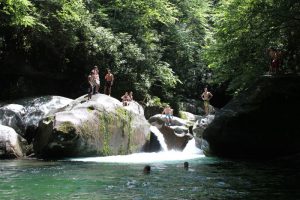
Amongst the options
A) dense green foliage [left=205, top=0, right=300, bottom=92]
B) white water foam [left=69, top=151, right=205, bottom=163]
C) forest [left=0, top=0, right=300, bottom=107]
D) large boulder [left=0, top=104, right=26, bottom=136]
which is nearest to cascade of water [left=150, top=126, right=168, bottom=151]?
white water foam [left=69, top=151, right=205, bottom=163]

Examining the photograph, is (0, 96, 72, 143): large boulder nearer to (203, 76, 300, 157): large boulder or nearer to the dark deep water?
the dark deep water

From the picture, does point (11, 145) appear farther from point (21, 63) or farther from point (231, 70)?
point (231, 70)

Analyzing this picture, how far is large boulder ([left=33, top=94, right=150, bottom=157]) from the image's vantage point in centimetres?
1753

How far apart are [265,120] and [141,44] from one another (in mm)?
15691

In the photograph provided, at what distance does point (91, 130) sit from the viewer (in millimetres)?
18359

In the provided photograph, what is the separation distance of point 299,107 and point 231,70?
6.00 m

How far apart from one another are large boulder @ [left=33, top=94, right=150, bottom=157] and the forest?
584 cm

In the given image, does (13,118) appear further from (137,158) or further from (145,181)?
(145,181)

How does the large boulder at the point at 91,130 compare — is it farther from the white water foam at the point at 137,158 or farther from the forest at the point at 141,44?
the forest at the point at 141,44

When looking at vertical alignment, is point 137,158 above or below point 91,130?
below

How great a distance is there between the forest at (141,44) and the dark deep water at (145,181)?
589cm

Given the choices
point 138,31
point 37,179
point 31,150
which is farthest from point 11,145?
point 138,31

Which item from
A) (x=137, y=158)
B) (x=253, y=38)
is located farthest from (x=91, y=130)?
(x=253, y=38)

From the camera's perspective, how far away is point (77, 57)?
93.4ft
